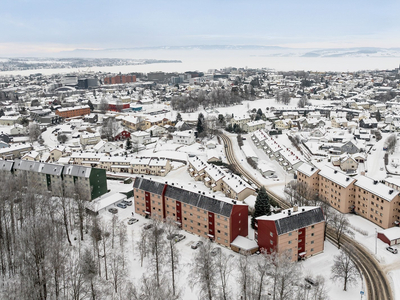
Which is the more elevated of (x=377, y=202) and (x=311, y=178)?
(x=311, y=178)

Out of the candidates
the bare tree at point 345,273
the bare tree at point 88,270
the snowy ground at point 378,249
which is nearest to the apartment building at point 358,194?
the snowy ground at point 378,249

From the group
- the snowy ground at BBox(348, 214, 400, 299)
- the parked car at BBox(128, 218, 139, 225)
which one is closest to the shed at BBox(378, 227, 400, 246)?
the snowy ground at BBox(348, 214, 400, 299)

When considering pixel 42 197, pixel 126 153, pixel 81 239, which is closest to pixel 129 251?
pixel 81 239

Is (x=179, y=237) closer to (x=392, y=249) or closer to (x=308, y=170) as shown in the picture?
(x=392, y=249)

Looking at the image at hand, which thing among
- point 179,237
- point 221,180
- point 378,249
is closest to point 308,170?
point 221,180

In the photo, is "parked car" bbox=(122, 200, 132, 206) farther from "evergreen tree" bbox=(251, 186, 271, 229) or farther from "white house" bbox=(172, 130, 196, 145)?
"white house" bbox=(172, 130, 196, 145)

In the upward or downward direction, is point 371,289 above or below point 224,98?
below

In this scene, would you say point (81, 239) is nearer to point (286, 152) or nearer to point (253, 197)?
point (253, 197)

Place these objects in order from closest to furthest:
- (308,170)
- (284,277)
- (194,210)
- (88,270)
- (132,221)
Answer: (284,277) < (88,270) < (194,210) < (132,221) < (308,170)
